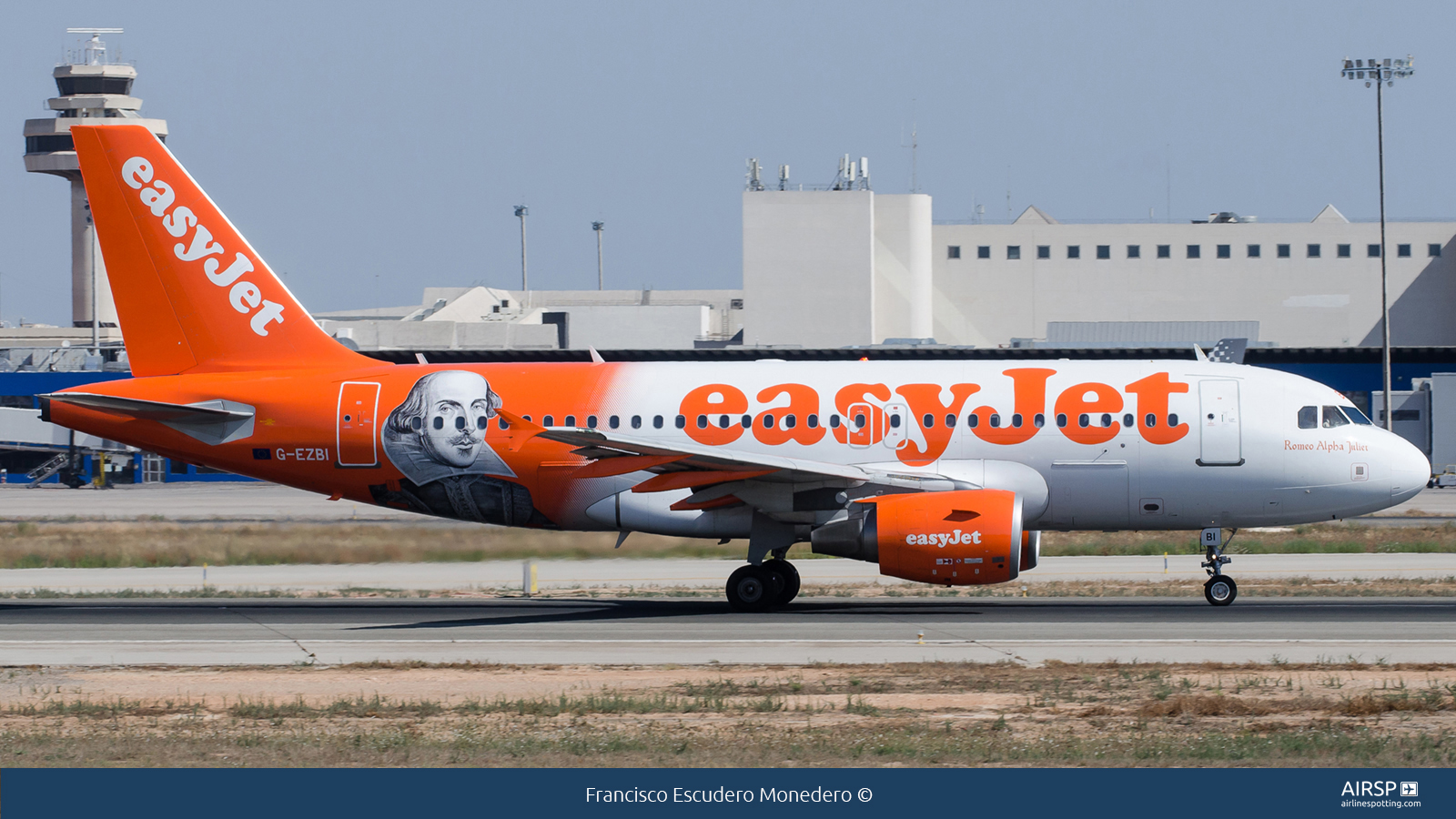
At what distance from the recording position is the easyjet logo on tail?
91.9ft

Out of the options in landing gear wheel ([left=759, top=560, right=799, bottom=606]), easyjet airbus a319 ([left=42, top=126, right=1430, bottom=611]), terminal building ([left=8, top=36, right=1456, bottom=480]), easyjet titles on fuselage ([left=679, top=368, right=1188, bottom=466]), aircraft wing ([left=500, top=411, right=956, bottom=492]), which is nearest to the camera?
aircraft wing ([left=500, top=411, right=956, bottom=492])

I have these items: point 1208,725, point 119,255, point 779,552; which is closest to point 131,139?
point 119,255

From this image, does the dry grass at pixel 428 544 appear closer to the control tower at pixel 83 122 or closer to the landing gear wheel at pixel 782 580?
the landing gear wheel at pixel 782 580

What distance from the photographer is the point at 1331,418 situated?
85.4ft

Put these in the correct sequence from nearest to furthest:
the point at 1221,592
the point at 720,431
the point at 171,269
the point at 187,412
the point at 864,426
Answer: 1. the point at 1221,592
2. the point at 864,426
3. the point at 720,431
4. the point at 187,412
5. the point at 171,269

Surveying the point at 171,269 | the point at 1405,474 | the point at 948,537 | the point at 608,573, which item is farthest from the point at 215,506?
the point at 1405,474

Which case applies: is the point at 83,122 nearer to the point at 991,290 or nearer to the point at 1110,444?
the point at 991,290

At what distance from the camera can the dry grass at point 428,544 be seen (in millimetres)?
31281

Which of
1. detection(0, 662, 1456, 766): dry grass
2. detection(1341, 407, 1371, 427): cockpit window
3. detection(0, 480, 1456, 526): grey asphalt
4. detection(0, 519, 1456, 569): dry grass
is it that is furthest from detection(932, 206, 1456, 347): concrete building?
detection(0, 662, 1456, 766): dry grass

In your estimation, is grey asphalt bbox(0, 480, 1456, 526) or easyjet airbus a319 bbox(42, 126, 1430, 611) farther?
A: grey asphalt bbox(0, 480, 1456, 526)

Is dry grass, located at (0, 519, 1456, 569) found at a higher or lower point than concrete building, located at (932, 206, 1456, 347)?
lower

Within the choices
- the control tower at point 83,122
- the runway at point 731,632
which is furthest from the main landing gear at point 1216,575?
the control tower at point 83,122

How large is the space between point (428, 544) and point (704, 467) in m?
9.72
